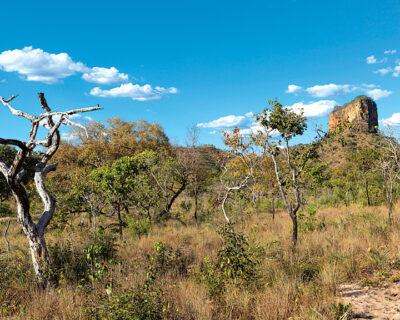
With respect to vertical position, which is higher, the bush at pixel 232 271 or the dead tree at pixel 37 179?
the dead tree at pixel 37 179

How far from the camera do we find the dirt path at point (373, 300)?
4496 millimetres

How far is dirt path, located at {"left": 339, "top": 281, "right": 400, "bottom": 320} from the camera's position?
4.50 metres

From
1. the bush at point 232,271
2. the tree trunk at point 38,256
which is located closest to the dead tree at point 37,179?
the tree trunk at point 38,256

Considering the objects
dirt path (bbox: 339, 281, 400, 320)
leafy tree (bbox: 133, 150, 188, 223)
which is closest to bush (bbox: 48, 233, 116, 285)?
leafy tree (bbox: 133, 150, 188, 223)

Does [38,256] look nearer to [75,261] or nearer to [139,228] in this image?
[75,261]

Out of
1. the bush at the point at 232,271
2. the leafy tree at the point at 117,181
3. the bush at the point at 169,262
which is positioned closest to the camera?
the bush at the point at 232,271

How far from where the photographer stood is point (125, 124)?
34.7 m

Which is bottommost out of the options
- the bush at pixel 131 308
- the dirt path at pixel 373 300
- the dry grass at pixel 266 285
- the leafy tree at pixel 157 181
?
the dirt path at pixel 373 300

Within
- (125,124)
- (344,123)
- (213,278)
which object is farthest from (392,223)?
(125,124)

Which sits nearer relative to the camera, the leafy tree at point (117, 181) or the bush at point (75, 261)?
the bush at point (75, 261)

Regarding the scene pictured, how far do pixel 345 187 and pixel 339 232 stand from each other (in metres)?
16.2

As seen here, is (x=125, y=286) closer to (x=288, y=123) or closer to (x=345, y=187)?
(x=288, y=123)

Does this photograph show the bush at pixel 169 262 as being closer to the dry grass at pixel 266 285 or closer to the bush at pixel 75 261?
the dry grass at pixel 266 285

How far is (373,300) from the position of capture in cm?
504
